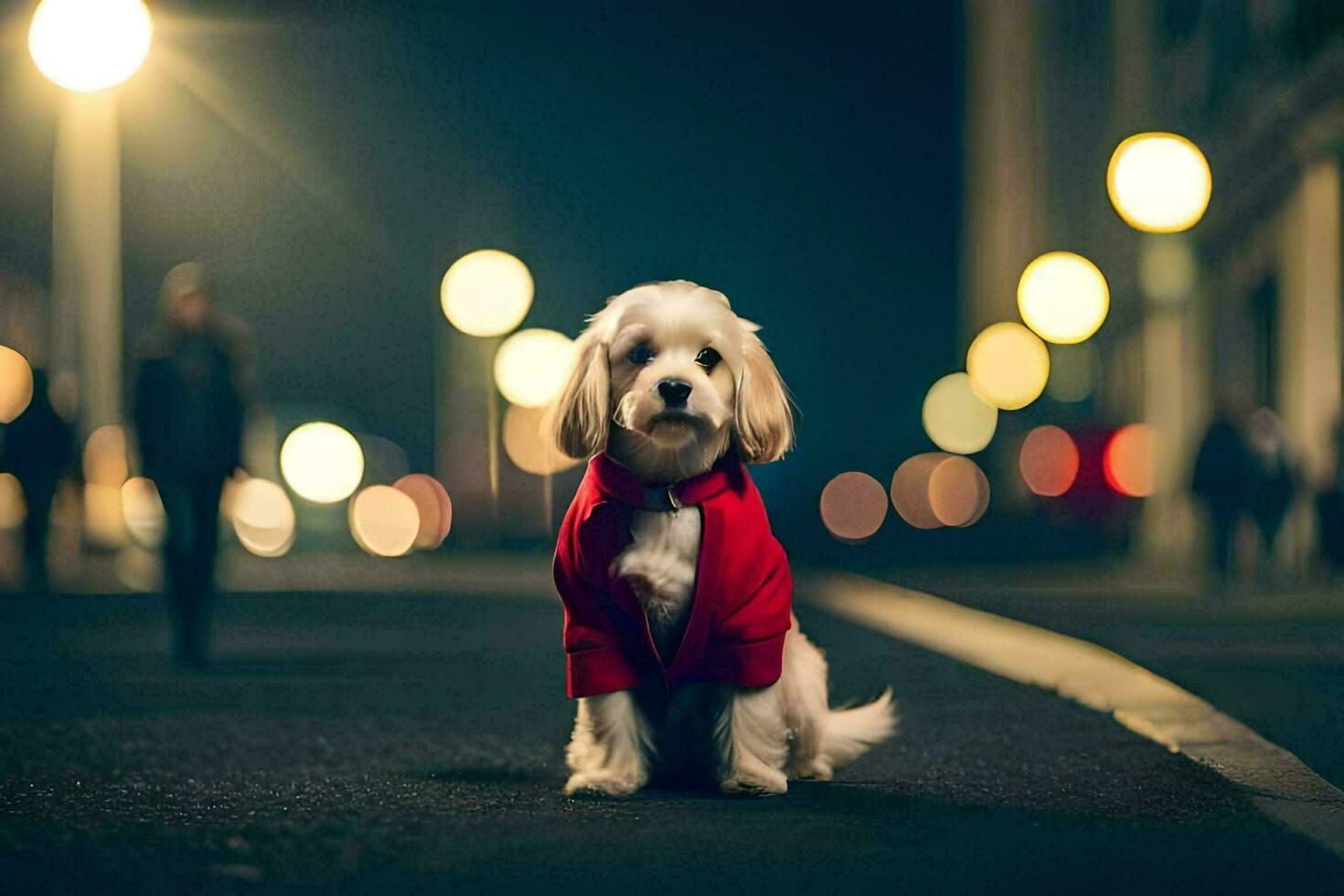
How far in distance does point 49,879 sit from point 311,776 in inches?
78.0

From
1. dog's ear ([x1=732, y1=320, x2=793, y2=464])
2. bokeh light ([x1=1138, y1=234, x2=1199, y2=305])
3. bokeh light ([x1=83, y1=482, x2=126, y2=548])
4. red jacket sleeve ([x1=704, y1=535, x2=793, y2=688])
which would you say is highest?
bokeh light ([x1=1138, y1=234, x2=1199, y2=305])

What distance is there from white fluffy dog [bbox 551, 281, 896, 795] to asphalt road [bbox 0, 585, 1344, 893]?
21 cm

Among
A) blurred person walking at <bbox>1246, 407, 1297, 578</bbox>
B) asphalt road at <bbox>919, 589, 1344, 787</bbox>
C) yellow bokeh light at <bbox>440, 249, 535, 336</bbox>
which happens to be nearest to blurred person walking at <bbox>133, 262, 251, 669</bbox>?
asphalt road at <bbox>919, 589, 1344, 787</bbox>

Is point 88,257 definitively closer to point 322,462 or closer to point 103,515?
point 103,515

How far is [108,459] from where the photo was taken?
26500 millimetres

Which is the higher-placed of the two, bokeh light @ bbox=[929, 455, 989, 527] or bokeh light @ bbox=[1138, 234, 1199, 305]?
bokeh light @ bbox=[1138, 234, 1199, 305]

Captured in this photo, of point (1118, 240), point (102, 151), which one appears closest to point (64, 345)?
point (102, 151)

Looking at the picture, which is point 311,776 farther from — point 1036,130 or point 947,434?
point 947,434

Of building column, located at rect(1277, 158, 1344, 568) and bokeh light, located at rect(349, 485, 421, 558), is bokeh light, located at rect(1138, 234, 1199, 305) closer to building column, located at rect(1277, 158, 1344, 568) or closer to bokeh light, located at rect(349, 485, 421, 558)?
building column, located at rect(1277, 158, 1344, 568)

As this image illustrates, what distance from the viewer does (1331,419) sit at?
71.9 ft

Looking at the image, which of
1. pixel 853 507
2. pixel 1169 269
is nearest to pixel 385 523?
pixel 853 507

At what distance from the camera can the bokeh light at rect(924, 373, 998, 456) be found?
74.2 metres

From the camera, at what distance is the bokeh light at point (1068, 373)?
52853 mm

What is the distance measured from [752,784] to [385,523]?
44.0 meters
